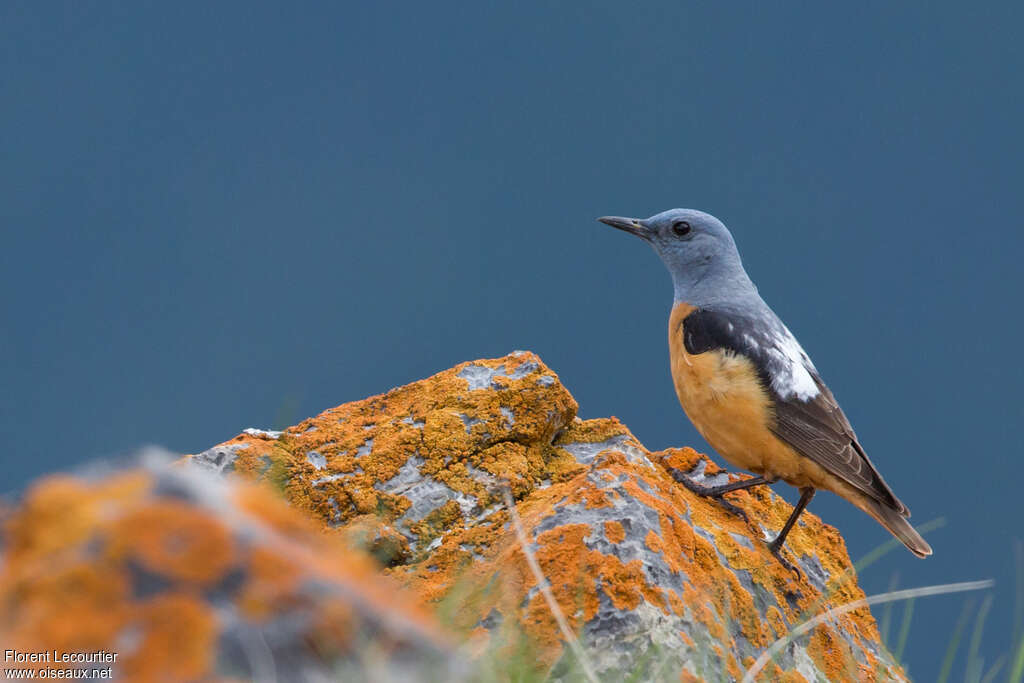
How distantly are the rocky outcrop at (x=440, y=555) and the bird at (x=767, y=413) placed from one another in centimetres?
23

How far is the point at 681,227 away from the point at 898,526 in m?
2.68

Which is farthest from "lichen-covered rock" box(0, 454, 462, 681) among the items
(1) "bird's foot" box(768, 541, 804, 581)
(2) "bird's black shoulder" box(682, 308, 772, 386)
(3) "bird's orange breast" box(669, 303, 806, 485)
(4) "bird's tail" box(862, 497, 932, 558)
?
(4) "bird's tail" box(862, 497, 932, 558)

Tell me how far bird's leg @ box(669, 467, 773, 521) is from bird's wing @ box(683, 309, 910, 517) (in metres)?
0.43

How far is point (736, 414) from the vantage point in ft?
21.5

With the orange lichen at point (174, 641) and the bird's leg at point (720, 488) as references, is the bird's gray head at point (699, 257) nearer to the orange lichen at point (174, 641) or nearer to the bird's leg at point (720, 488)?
the bird's leg at point (720, 488)

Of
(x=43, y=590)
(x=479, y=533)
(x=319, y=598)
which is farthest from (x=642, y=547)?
(x=43, y=590)

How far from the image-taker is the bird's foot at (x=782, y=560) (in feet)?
19.1

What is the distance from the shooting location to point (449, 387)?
6375mm

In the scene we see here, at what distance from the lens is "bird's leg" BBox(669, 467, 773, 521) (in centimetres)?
610

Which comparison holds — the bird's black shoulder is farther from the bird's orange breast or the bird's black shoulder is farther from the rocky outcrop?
the rocky outcrop

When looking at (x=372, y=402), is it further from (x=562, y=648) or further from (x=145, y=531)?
(x=145, y=531)

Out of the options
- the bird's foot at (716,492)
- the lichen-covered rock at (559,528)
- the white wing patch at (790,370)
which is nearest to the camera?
the lichen-covered rock at (559,528)

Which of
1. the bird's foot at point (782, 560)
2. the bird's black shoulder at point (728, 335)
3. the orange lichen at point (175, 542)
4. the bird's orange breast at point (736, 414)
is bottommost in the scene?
the orange lichen at point (175, 542)

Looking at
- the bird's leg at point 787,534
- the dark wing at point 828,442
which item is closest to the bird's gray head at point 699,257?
the dark wing at point 828,442
